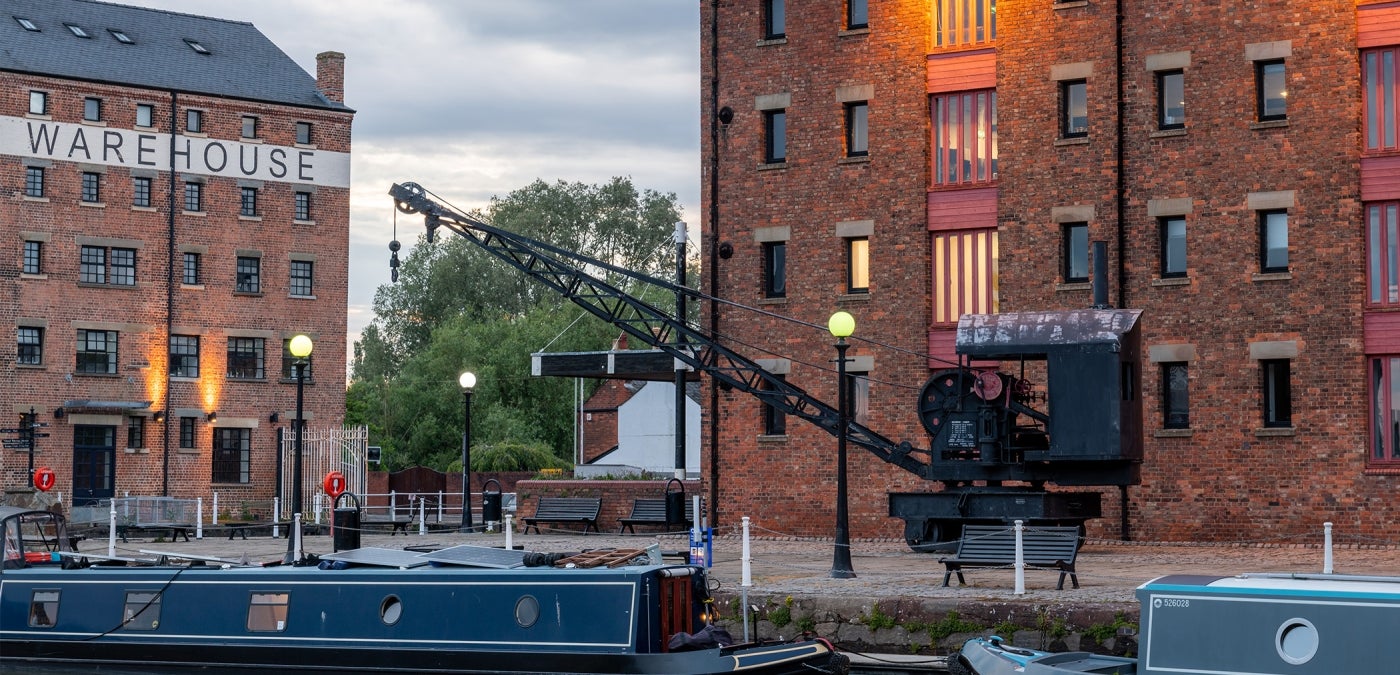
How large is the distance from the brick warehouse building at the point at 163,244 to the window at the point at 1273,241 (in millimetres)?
30974

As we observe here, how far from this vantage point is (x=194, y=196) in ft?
169

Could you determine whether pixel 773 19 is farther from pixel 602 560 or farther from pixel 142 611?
pixel 142 611

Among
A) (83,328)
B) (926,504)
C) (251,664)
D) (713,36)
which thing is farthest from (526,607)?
(83,328)

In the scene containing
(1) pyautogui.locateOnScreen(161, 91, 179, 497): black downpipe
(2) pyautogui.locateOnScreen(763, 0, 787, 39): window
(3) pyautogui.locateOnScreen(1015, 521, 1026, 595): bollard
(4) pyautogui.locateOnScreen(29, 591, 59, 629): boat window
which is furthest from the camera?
(1) pyautogui.locateOnScreen(161, 91, 179, 497): black downpipe

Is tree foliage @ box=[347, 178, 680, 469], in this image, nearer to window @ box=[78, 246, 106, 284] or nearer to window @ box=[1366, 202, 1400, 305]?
window @ box=[78, 246, 106, 284]

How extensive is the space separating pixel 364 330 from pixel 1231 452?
2592 inches

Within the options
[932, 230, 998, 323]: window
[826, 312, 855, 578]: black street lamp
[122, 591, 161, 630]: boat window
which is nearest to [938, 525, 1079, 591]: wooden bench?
[826, 312, 855, 578]: black street lamp

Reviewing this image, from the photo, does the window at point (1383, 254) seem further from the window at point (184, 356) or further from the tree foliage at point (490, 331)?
the tree foliage at point (490, 331)

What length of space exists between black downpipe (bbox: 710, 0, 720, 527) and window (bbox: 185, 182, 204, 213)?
2111 centimetres

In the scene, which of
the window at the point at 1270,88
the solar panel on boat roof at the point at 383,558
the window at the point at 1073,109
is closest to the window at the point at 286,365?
the window at the point at 1073,109

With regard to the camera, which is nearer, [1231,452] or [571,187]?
[1231,452]

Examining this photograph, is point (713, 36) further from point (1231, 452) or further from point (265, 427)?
point (265, 427)

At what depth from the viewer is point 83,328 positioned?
49719 mm

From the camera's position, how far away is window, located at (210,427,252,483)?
5144cm
